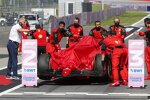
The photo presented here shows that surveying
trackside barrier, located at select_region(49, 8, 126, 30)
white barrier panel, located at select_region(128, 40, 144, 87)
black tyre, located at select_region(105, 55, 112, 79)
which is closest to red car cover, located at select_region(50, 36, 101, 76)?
black tyre, located at select_region(105, 55, 112, 79)

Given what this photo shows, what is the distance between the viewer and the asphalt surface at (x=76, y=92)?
13289 millimetres

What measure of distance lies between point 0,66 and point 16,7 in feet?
144

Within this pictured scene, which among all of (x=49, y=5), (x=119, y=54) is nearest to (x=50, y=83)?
(x=119, y=54)

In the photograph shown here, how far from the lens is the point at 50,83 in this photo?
16109 millimetres

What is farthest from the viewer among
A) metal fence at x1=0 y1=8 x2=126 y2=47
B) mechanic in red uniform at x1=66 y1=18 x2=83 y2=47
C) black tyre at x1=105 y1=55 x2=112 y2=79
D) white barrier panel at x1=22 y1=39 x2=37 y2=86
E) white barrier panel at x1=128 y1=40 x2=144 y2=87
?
metal fence at x1=0 y1=8 x2=126 y2=47

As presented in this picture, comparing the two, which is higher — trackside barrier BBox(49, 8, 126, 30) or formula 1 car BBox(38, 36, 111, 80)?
formula 1 car BBox(38, 36, 111, 80)

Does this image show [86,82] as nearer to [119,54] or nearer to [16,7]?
[119,54]

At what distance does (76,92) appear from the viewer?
14.2 m

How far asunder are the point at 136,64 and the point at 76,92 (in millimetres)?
1703

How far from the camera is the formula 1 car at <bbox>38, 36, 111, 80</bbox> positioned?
599 inches

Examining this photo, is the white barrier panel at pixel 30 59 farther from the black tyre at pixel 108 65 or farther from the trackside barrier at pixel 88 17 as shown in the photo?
the trackside barrier at pixel 88 17

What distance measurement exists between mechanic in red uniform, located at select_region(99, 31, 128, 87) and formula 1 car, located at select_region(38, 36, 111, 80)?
274 millimetres

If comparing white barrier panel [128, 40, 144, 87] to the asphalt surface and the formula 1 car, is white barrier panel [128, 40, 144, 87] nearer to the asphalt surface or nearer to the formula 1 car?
the asphalt surface

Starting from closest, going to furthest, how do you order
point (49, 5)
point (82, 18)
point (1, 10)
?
point (82, 18)
point (1, 10)
point (49, 5)
